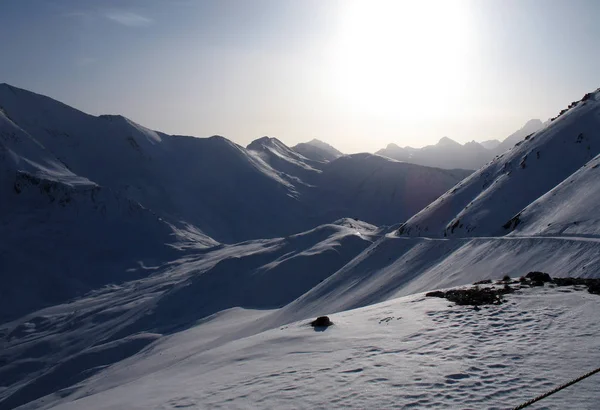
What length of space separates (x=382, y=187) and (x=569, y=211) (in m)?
119

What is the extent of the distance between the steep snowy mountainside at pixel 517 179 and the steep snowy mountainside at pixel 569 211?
2.44m

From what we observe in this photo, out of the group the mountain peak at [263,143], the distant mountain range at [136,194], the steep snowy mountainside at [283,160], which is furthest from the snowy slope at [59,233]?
the mountain peak at [263,143]

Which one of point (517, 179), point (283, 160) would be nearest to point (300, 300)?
point (517, 179)

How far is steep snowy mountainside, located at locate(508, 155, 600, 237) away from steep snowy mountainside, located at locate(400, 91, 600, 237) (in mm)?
2444

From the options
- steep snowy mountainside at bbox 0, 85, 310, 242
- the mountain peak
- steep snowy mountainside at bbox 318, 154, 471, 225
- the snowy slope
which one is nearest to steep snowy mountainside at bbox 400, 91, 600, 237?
the snowy slope

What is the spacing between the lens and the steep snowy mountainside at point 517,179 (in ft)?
107

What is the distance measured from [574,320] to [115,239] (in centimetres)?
7800

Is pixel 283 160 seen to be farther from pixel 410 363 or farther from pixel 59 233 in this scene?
pixel 410 363

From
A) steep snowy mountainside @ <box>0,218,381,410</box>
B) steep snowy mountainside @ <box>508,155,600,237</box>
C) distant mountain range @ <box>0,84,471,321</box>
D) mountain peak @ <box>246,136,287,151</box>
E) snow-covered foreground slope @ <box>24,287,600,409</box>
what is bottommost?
steep snowy mountainside @ <box>0,218,381,410</box>

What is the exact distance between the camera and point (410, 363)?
390 inches

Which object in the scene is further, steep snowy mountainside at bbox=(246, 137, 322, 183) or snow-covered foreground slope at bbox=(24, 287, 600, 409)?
steep snowy mountainside at bbox=(246, 137, 322, 183)

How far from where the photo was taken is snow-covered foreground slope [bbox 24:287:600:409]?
8250mm

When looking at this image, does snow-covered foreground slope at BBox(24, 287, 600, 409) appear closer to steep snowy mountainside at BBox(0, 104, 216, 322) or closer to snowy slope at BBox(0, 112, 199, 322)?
snowy slope at BBox(0, 112, 199, 322)

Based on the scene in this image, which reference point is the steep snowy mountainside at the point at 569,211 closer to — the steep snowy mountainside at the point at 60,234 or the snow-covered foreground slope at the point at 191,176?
the steep snowy mountainside at the point at 60,234
